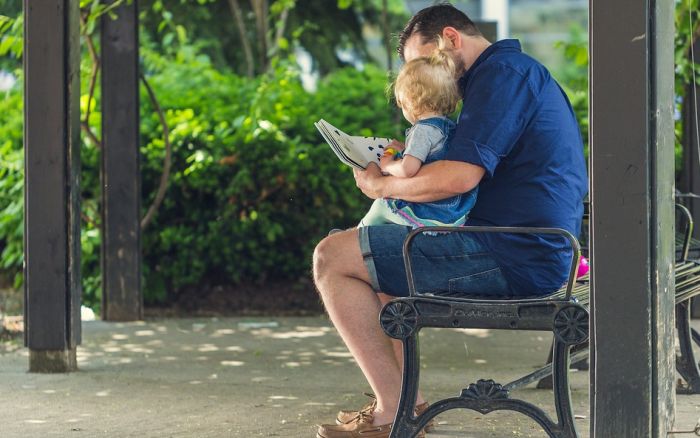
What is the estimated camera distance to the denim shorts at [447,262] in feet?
13.6

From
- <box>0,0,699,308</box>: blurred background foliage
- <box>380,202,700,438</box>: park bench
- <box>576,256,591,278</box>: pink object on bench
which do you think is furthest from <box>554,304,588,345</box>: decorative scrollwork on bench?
<box>0,0,699,308</box>: blurred background foliage

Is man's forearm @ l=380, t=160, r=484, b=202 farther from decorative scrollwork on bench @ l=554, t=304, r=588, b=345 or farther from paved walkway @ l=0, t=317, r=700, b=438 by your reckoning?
paved walkway @ l=0, t=317, r=700, b=438

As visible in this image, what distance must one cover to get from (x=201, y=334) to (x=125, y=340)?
50 centimetres

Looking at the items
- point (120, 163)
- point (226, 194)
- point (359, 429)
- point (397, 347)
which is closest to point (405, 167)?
point (397, 347)

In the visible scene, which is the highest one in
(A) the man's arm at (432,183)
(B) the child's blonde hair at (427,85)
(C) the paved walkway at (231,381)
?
(B) the child's blonde hair at (427,85)

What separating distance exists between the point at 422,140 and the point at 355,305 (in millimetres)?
618

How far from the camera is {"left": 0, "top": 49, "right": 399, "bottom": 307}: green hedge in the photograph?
27.8 feet

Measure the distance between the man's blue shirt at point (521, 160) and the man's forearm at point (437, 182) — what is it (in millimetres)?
39

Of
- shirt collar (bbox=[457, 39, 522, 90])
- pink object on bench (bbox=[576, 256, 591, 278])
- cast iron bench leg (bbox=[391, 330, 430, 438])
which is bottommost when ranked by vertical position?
cast iron bench leg (bbox=[391, 330, 430, 438])

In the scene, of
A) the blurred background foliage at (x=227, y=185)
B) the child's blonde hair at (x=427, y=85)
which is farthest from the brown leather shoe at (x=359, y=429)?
the blurred background foliage at (x=227, y=185)

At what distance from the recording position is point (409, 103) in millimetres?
4219

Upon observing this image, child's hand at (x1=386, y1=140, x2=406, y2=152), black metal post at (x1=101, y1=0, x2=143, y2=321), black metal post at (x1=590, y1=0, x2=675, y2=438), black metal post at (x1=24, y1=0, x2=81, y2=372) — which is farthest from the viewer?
black metal post at (x1=101, y1=0, x2=143, y2=321)

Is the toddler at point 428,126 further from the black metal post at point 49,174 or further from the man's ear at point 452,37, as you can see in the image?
the black metal post at point 49,174

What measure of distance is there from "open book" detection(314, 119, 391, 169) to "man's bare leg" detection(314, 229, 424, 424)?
0.27m
